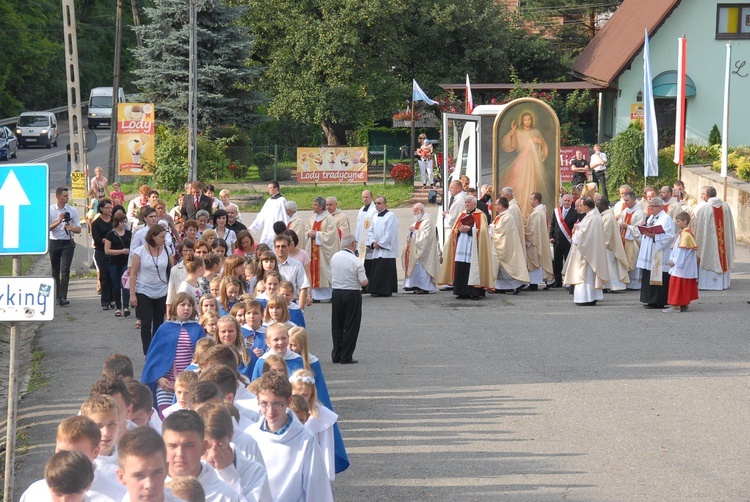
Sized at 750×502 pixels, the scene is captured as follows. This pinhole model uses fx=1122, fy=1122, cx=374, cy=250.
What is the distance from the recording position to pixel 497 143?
2145 cm

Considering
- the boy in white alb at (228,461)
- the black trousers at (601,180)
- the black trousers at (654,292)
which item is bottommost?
the black trousers at (654,292)

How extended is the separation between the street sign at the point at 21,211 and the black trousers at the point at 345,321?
594 cm

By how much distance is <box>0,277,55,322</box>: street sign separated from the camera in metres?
6.99

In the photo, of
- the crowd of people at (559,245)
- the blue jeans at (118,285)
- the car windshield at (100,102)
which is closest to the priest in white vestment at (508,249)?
the crowd of people at (559,245)

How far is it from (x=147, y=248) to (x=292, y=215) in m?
5.83

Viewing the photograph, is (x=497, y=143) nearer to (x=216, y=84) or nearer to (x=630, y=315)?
(x=630, y=315)

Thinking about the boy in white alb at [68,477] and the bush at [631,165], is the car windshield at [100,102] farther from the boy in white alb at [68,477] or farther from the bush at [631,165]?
the boy in white alb at [68,477]

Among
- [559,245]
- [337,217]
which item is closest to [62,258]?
[337,217]

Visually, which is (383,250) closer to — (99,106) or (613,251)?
(613,251)

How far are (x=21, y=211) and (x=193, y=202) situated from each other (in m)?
10.6

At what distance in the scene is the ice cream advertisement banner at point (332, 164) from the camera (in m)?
35.1

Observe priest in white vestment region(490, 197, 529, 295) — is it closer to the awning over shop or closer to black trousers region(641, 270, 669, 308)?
black trousers region(641, 270, 669, 308)

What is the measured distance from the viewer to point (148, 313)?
498 inches

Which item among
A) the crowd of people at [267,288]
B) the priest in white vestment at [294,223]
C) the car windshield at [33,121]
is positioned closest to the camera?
the crowd of people at [267,288]
